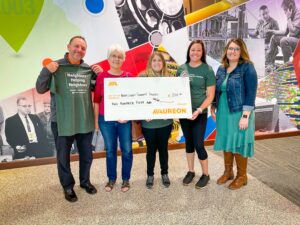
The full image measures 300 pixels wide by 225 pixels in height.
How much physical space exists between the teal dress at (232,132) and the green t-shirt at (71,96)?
122cm

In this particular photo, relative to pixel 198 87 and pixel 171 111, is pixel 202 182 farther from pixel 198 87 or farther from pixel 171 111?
pixel 198 87

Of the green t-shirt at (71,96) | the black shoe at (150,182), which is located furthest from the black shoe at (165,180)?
the green t-shirt at (71,96)

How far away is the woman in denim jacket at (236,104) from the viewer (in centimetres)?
221

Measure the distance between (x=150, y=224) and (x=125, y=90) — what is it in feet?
3.57

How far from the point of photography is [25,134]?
308 cm

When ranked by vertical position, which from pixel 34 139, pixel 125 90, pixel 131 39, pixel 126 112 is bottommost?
pixel 34 139

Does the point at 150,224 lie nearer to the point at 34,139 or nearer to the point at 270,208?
the point at 270,208

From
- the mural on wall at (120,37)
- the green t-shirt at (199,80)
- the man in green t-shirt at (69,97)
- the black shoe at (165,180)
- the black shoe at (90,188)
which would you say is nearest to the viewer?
the man in green t-shirt at (69,97)

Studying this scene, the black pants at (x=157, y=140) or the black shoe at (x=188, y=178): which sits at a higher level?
the black pants at (x=157, y=140)

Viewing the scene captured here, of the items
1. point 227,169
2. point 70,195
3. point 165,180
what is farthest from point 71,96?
point 227,169

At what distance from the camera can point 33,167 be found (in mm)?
3102

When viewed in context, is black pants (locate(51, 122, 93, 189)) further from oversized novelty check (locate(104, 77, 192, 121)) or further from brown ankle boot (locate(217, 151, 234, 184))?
brown ankle boot (locate(217, 151, 234, 184))

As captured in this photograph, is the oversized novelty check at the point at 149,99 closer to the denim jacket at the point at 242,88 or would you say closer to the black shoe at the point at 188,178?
the denim jacket at the point at 242,88

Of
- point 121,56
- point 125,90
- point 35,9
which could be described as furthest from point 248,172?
point 35,9
